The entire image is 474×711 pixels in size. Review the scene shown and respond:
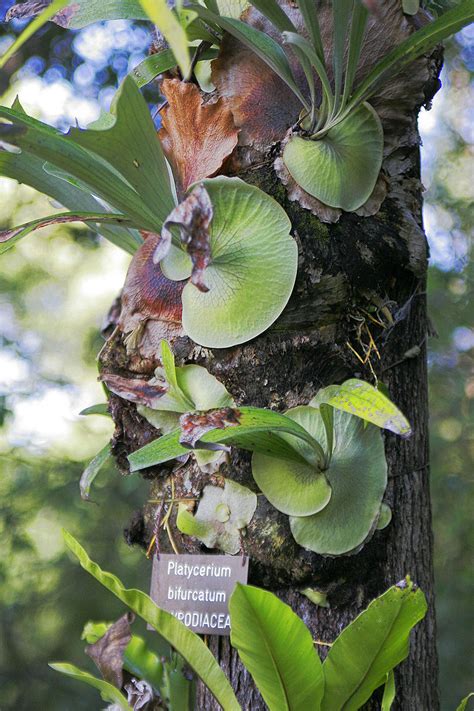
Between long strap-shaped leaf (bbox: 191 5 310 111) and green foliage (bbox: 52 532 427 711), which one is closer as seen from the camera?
green foliage (bbox: 52 532 427 711)

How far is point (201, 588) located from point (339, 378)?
13.4 inches

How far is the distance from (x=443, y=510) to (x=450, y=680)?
103 centimetres

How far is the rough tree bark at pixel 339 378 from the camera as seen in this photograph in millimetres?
874

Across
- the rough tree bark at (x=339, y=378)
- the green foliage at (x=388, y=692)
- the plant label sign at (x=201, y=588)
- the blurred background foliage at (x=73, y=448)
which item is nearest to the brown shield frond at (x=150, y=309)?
the rough tree bark at (x=339, y=378)

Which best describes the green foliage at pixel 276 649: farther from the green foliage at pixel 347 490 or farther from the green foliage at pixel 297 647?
the green foliage at pixel 347 490

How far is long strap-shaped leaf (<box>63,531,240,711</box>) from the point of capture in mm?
770

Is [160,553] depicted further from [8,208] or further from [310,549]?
[8,208]

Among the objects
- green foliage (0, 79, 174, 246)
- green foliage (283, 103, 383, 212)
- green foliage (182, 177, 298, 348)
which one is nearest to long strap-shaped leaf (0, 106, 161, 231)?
green foliage (0, 79, 174, 246)

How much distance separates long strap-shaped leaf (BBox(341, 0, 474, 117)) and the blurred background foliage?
8.66ft

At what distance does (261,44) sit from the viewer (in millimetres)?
858

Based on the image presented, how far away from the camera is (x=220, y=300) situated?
0.90 meters

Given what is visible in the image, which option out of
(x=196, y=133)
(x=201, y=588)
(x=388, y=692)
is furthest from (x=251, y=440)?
(x=196, y=133)

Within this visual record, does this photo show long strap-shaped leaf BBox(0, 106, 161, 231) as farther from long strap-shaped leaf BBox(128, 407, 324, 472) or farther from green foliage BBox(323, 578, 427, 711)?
green foliage BBox(323, 578, 427, 711)

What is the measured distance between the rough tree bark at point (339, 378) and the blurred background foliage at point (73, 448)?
8.74 ft
